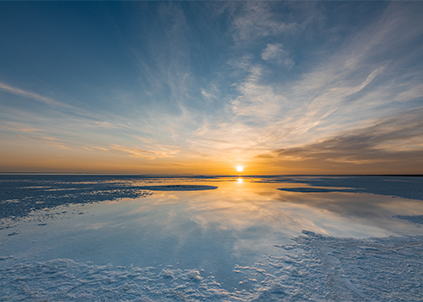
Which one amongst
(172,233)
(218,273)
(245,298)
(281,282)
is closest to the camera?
(245,298)

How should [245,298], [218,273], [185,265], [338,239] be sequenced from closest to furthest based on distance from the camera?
[245,298] → [218,273] → [185,265] → [338,239]

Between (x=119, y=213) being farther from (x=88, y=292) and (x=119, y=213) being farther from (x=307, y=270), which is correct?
(x=307, y=270)

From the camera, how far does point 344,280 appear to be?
546cm

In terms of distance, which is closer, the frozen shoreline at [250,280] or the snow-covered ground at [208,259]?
the frozen shoreline at [250,280]

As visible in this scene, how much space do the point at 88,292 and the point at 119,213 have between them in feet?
30.4

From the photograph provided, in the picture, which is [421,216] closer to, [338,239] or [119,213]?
[338,239]

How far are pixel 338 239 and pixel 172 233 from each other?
26.7 feet

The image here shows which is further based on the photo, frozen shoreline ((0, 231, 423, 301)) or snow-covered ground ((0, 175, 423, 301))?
snow-covered ground ((0, 175, 423, 301))

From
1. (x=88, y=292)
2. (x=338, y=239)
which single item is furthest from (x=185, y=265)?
(x=338, y=239)

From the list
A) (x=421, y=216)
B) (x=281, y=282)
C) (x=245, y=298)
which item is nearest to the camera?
(x=245, y=298)

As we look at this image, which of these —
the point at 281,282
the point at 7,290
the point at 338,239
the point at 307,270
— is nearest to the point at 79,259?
the point at 7,290

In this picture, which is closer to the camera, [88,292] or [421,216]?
[88,292]

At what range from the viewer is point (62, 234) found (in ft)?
30.1

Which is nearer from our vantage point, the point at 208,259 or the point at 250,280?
the point at 250,280
